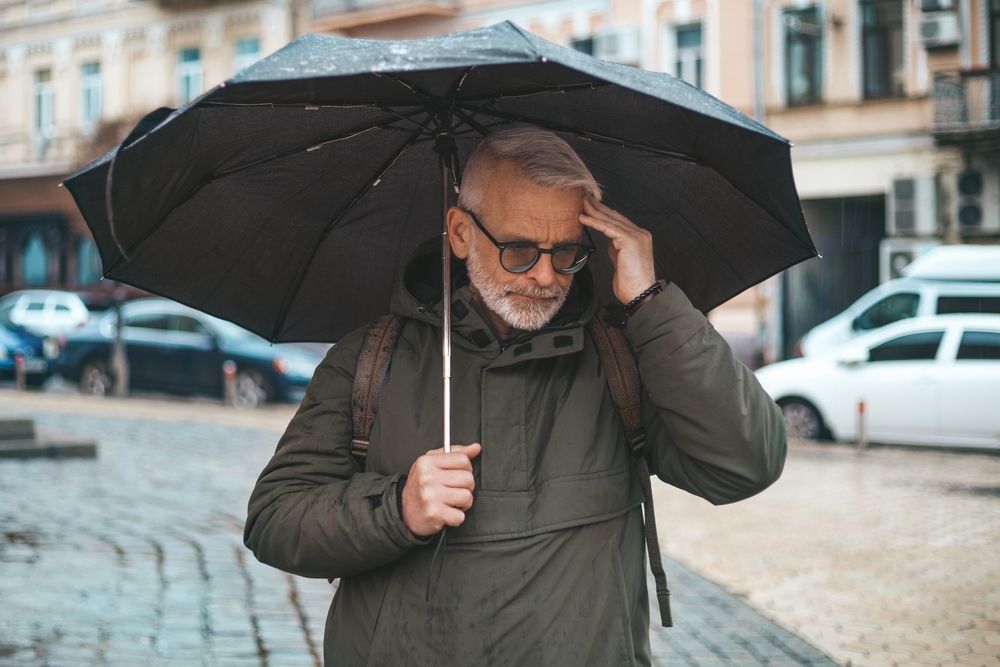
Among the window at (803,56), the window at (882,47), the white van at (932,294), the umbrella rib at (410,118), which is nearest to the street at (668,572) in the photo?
the umbrella rib at (410,118)

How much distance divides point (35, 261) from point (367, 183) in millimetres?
40308

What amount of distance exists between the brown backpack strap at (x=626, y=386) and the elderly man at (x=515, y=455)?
0.02 m

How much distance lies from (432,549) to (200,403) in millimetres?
19739

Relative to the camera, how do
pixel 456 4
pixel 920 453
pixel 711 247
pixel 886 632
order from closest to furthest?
pixel 711 247
pixel 886 632
pixel 920 453
pixel 456 4

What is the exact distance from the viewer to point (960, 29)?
84.1 feet

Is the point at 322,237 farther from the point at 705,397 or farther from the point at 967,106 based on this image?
the point at 967,106

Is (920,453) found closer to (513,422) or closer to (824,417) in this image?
(824,417)

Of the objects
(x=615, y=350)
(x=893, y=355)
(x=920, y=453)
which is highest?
(x=615, y=350)

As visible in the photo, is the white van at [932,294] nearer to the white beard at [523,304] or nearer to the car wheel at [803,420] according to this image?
the car wheel at [803,420]

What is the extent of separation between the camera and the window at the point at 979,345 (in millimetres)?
15578

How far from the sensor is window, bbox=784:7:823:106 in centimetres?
2738

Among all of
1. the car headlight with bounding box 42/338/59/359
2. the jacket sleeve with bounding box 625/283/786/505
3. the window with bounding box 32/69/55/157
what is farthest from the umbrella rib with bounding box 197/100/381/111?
the window with bounding box 32/69/55/157

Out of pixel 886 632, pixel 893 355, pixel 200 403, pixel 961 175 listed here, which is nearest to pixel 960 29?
pixel 961 175

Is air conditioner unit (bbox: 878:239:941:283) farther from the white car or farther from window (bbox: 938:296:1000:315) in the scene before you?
the white car
